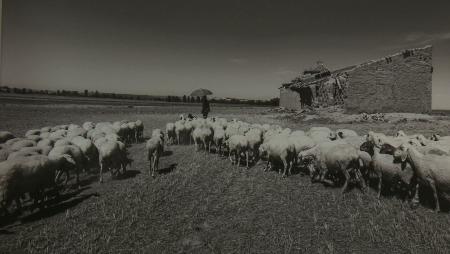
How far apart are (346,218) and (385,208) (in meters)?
0.99

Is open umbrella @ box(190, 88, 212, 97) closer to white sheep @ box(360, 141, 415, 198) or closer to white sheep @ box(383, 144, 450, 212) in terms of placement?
white sheep @ box(360, 141, 415, 198)

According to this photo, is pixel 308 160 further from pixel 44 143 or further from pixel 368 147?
pixel 44 143

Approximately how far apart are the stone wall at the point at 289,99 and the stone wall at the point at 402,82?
37.7ft

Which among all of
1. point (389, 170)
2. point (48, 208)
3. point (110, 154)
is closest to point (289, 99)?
point (110, 154)

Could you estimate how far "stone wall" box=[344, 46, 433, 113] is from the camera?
21.6 m

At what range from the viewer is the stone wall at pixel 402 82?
21.6 m

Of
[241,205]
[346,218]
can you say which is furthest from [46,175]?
[346,218]

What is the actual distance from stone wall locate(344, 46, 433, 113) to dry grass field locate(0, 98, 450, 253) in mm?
16415

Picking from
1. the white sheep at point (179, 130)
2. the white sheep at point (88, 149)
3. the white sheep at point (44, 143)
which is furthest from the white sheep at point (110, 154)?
the white sheep at point (179, 130)

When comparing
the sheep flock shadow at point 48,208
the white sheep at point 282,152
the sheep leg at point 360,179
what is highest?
the white sheep at point 282,152

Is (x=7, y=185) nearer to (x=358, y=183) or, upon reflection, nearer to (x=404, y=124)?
(x=358, y=183)

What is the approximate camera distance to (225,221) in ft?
19.9

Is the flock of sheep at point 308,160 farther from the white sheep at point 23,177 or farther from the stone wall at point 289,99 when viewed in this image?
the stone wall at point 289,99

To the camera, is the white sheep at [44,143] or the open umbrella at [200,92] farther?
the open umbrella at [200,92]
